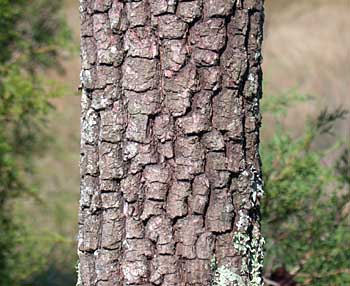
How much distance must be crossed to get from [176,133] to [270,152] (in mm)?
2634

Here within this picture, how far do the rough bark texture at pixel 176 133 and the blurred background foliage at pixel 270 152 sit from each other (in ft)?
7.15

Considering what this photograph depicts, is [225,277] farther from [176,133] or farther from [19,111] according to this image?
[19,111]

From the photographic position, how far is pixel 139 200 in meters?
2.50

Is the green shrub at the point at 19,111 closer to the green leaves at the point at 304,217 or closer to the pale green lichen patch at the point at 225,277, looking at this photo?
the green leaves at the point at 304,217

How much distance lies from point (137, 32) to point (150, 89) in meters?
0.17

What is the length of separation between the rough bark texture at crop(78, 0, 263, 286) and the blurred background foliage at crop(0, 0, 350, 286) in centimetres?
218

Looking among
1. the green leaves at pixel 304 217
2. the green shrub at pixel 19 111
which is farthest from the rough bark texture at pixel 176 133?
the green shrub at pixel 19 111

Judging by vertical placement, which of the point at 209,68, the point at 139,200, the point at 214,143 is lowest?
the point at 139,200

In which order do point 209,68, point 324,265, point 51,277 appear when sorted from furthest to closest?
point 51,277 < point 324,265 < point 209,68

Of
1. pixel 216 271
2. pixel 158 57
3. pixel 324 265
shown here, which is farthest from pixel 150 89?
pixel 324 265

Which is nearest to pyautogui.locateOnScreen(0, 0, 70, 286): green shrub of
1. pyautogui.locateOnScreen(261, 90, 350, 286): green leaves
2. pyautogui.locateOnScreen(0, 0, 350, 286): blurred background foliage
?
pyautogui.locateOnScreen(0, 0, 350, 286): blurred background foliage

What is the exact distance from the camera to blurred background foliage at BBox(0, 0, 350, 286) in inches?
187

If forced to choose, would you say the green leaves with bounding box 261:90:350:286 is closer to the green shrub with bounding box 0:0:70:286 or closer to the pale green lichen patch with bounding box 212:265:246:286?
the green shrub with bounding box 0:0:70:286

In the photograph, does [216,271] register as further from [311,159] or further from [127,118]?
[311,159]
